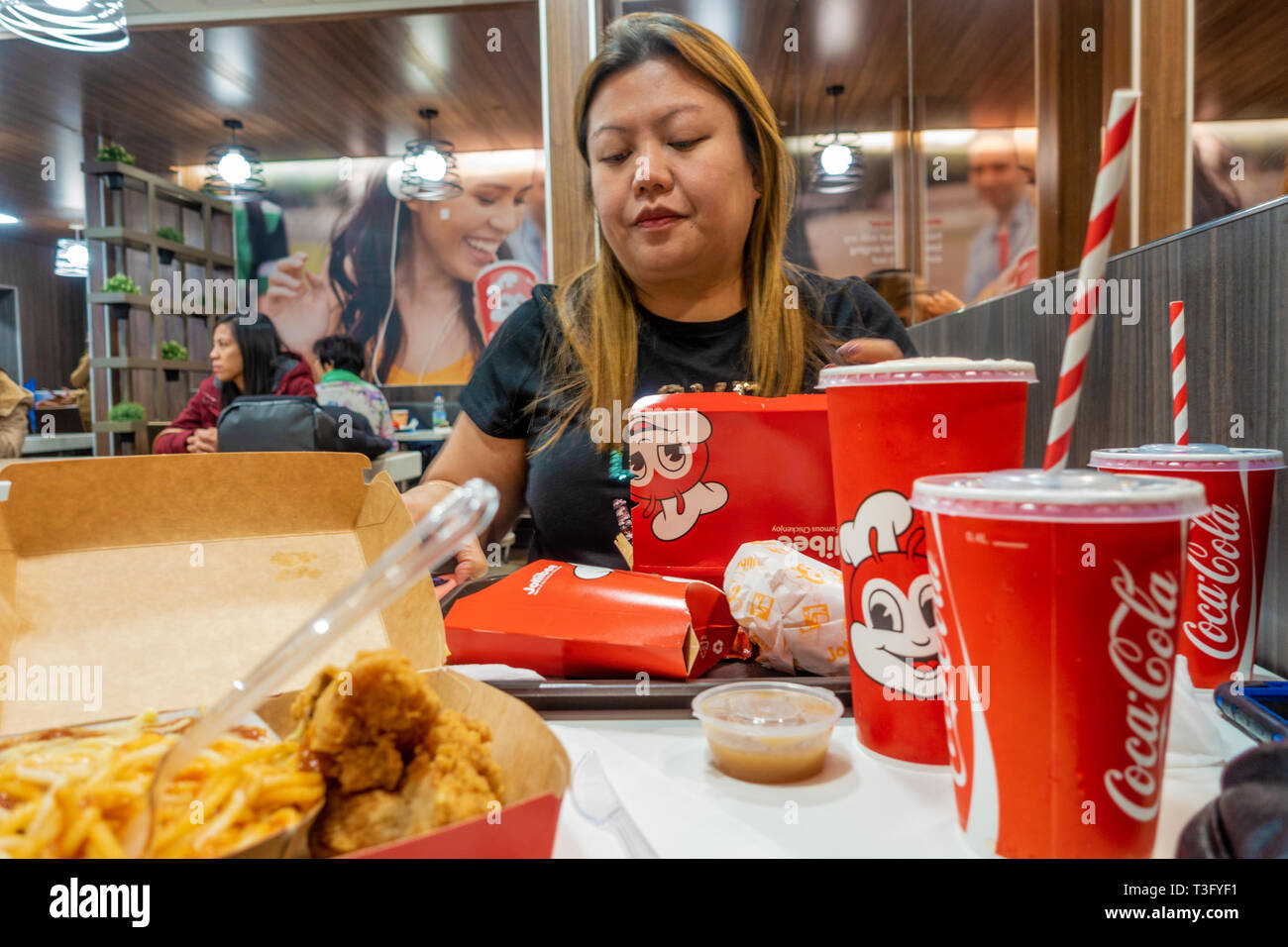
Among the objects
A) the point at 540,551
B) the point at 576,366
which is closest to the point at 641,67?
the point at 576,366

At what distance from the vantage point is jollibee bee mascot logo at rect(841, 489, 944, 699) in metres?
0.62

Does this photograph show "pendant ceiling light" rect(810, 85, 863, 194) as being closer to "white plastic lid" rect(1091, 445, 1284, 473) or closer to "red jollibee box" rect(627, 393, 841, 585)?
"red jollibee box" rect(627, 393, 841, 585)

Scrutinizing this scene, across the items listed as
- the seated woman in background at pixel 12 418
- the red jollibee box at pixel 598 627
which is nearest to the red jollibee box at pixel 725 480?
the red jollibee box at pixel 598 627

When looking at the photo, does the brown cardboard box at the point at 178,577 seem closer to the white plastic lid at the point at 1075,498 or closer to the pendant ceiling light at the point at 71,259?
the white plastic lid at the point at 1075,498

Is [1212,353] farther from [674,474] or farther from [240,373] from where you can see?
[240,373]

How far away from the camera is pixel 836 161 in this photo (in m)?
6.70

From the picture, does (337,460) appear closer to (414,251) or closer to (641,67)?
(641,67)

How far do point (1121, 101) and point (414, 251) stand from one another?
8.38 meters

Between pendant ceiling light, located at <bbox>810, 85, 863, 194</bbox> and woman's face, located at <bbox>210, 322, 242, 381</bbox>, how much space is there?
16.0 ft

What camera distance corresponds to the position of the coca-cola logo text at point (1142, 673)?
0.46m

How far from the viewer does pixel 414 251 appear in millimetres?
8133

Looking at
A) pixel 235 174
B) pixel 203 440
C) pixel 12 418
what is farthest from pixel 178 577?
pixel 235 174

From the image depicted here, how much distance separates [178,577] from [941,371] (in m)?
0.75
